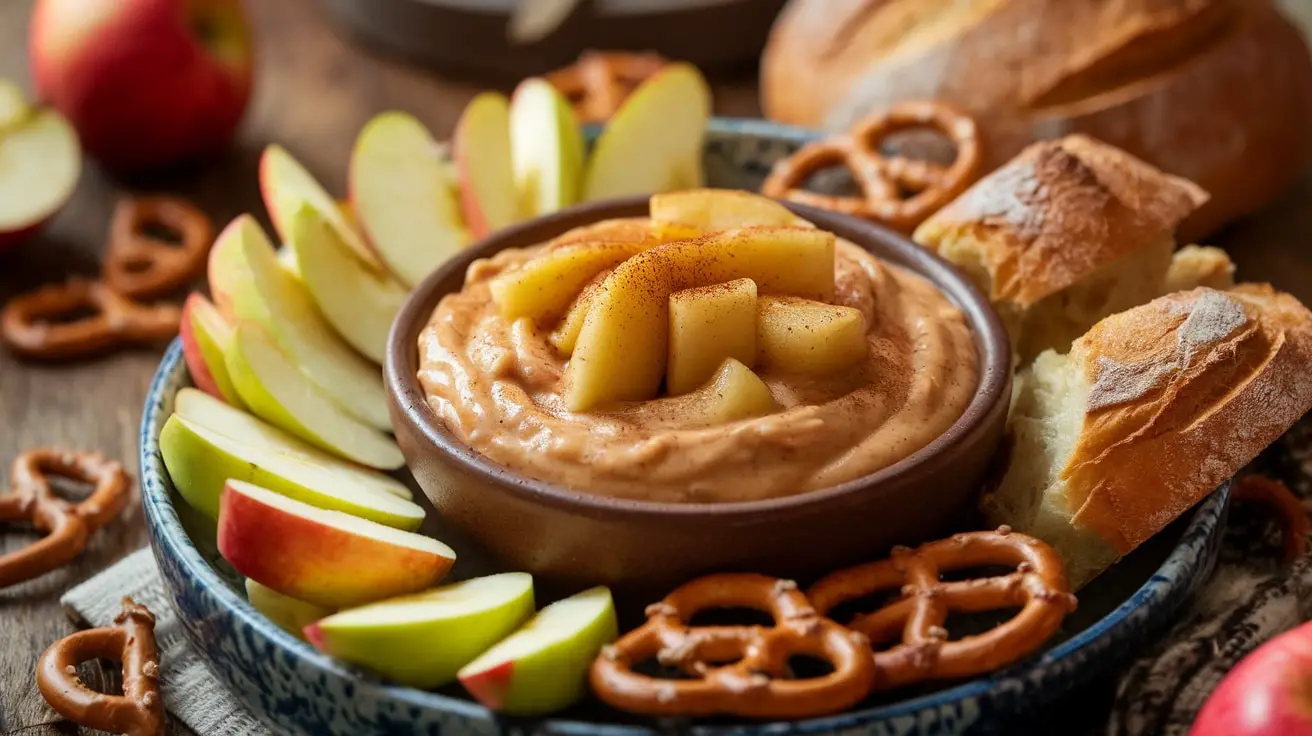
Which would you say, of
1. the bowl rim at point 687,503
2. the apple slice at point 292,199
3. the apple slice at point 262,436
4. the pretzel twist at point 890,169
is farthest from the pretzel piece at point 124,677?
the pretzel twist at point 890,169

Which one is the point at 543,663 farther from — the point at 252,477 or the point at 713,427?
the point at 252,477

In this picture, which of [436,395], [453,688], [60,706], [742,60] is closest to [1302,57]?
[742,60]

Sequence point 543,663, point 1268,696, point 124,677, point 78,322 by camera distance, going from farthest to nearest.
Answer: point 78,322 → point 124,677 → point 543,663 → point 1268,696

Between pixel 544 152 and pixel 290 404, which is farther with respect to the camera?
pixel 544 152

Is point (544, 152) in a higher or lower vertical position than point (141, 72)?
higher

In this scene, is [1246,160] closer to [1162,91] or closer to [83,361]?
[1162,91]

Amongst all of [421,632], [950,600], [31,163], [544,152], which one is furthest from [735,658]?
[31,163]

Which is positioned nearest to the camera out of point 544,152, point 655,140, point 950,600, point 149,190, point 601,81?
point 950,600
